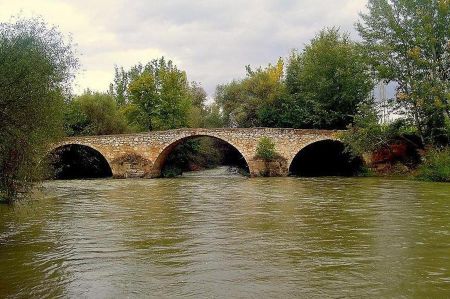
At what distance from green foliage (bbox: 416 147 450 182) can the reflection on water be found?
25.8ft

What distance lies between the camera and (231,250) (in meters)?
7.82

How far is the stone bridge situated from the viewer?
93.0 feet


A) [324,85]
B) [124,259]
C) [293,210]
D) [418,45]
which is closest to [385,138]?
[418,45]

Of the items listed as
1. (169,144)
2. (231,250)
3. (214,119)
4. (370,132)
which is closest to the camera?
(231,250)

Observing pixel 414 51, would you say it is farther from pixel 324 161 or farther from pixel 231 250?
pixel 231 250

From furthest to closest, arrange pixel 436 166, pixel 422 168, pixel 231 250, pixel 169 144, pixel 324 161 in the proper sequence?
pixel 324 161 → pixel 169 144 → pixel 422 168 → pixel 436 166 → pixel 231 250

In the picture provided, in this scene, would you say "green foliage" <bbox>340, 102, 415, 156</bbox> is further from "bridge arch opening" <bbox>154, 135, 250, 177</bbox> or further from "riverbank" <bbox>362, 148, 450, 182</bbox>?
"bridge arch opening" <bbox>154, 135, 250, 177</bbox>

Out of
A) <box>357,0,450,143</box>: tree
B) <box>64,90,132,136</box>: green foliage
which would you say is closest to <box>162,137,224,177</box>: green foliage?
<box>64,90,132,136</box>: green foliage

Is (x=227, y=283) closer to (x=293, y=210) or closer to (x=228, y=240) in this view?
(x=228, y=240)

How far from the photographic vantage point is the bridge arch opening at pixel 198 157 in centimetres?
3167

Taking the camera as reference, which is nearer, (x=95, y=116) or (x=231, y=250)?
(x=231, y=250)

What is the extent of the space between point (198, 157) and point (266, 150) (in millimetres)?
15468

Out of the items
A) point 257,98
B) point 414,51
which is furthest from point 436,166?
point 257,98

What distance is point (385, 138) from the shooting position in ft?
82.2
